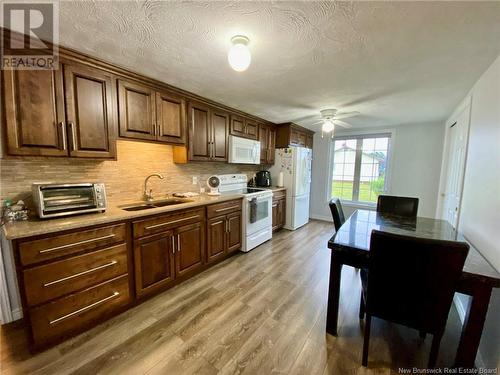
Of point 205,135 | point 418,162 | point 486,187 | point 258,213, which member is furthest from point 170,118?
point 418,162

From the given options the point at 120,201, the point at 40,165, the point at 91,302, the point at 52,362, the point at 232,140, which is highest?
the point at 232,140

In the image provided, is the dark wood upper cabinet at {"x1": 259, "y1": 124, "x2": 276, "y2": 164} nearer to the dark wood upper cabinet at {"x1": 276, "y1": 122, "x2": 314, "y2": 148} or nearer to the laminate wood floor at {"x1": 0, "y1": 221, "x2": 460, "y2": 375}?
the dark wood upper cabinet at {"x1": 276, "y1": 122, "x2": 314, "y2": 148}

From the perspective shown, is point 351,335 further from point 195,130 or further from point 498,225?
point 195,130

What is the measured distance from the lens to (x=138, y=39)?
1429 millimetres

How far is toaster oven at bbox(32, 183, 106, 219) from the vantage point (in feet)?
Answer: 4.98

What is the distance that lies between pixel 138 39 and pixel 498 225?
275cm

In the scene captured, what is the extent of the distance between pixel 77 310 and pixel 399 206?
11.6 ft

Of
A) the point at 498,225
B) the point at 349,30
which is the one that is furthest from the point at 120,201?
the point at 498,225

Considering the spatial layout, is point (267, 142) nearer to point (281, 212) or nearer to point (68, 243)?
point (281, 212)

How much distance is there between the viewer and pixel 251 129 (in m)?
3.60

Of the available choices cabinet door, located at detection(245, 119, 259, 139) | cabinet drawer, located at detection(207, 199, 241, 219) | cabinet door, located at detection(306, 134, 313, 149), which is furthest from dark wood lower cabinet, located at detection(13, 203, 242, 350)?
cabinet door, located at detection(306, 134, 313, 149)

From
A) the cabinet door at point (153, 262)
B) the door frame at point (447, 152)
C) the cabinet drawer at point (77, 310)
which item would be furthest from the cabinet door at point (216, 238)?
the door frame at point (447, 152)

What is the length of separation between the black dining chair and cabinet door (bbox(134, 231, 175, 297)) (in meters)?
1.82

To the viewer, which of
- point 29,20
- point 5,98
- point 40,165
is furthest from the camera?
point 40,165
